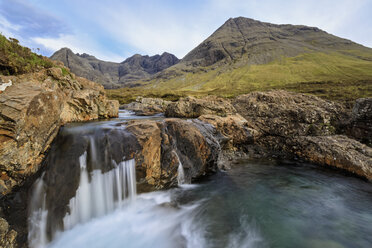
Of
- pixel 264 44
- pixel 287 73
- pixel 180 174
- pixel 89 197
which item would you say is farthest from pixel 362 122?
pixel 264 44

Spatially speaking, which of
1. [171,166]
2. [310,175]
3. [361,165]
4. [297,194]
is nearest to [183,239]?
[171,166]

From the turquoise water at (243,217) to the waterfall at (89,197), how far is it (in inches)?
13.0

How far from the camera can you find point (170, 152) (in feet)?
27.4

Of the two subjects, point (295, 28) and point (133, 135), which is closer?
point (133, 135)

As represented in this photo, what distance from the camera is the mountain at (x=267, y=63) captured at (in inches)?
3012

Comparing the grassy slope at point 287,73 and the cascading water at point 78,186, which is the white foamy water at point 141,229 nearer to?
the cascading water at point 78,186

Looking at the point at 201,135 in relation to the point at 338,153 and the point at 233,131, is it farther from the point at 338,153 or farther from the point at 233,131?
the point at 338,153

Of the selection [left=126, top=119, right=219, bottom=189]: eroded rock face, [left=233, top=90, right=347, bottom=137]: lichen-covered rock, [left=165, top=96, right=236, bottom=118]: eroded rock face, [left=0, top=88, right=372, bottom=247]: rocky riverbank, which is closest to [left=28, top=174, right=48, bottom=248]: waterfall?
[left=0, top=88, right=372, bottom=247]: rocky riverbank

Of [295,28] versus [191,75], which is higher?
[295,28]

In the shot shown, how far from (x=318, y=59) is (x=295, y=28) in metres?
123

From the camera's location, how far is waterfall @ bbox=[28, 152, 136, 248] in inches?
191

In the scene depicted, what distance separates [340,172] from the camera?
32.4ft

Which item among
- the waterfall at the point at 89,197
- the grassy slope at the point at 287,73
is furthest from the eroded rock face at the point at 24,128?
the grassy slope at the point at 287,73

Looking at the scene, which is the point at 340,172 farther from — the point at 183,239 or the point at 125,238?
the point at 125,238
